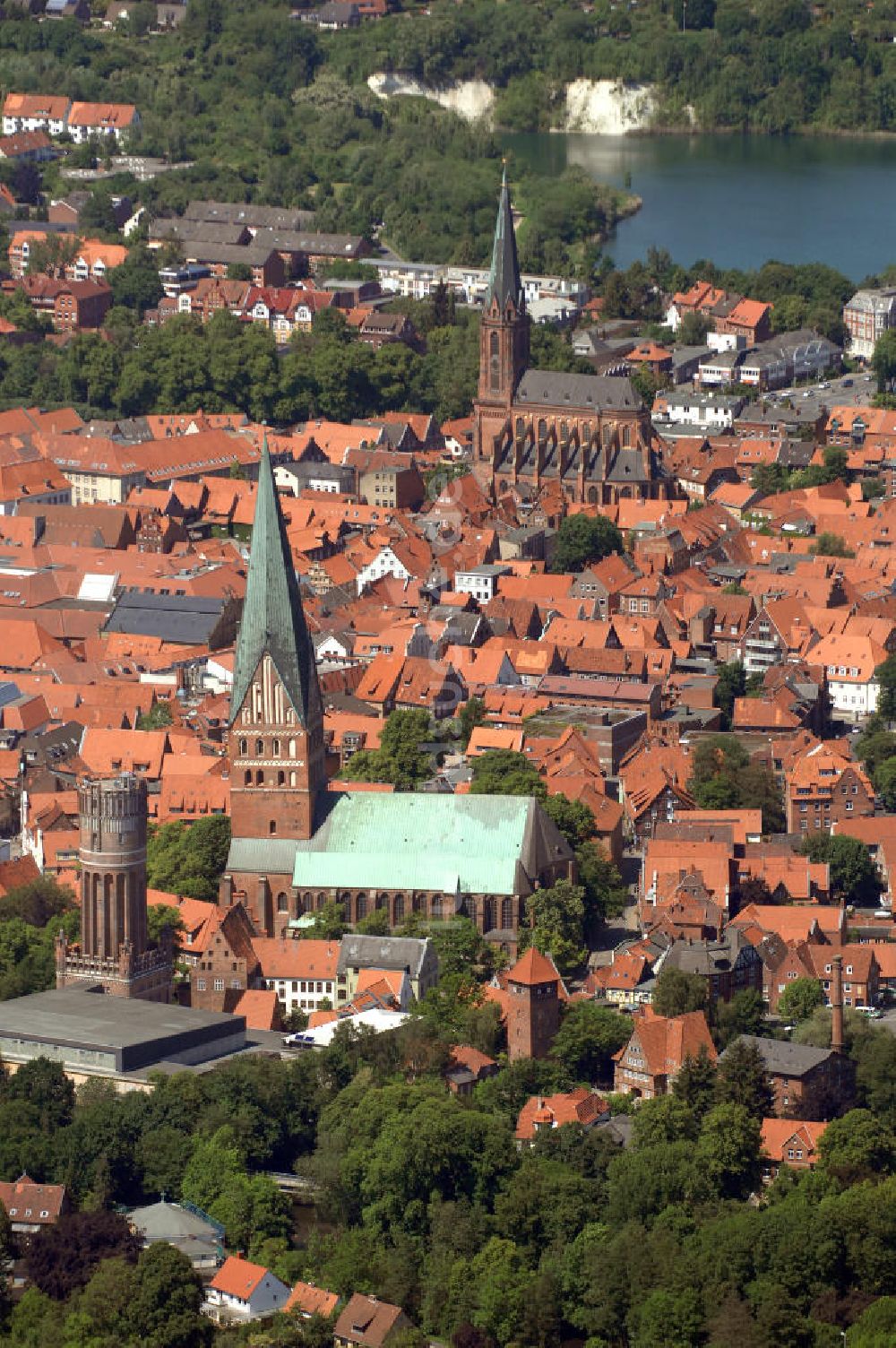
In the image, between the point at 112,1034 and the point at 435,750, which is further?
the point at 435,750

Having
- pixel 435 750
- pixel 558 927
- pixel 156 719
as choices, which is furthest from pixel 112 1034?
pixel 156 719

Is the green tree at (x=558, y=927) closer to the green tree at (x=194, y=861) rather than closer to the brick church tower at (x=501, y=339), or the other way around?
the green tree at (x=194, y=861)

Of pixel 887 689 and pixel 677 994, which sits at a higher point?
pixel 677 994

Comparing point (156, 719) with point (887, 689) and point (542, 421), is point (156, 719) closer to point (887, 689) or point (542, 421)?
point (887, 689)

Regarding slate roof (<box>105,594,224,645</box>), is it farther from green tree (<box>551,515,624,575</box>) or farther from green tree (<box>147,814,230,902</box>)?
green tree (<box>147,814,230,902</box>)

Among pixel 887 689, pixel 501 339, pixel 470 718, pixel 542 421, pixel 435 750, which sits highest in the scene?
pixel 501 339

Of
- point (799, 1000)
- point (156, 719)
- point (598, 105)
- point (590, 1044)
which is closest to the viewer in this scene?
point (590, 1044)

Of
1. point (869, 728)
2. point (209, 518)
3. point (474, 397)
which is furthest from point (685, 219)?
point (869, 728)

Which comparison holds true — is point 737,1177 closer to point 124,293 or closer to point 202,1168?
point 202,1168
